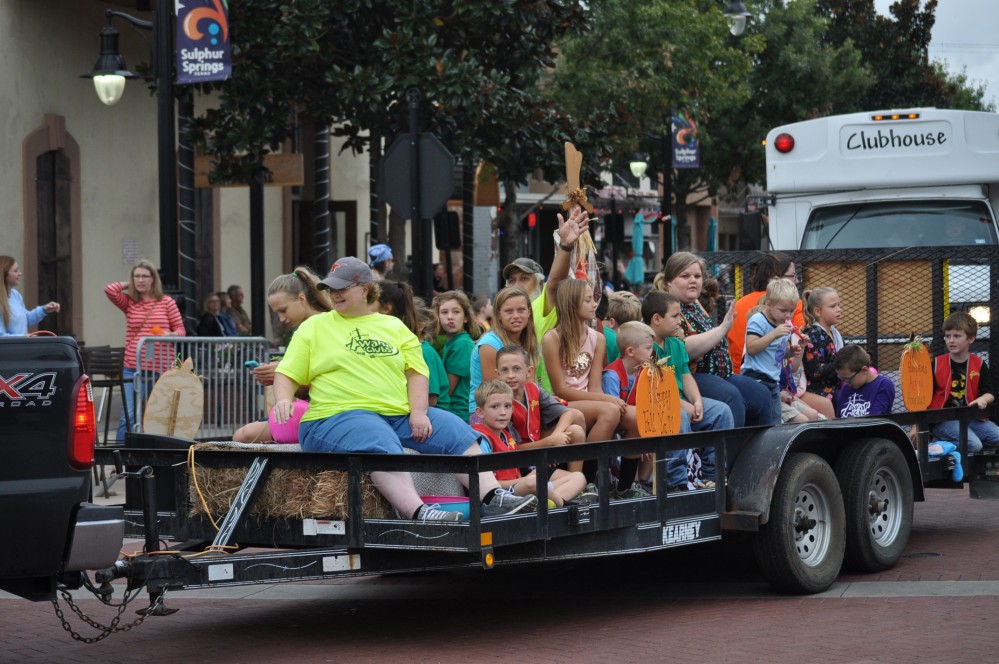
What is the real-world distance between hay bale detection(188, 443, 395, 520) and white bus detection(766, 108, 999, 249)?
8295 millimetres

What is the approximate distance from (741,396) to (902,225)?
242 inches

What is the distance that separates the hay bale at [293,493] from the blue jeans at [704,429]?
5.59 ft

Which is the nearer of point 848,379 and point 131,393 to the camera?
point 848,379

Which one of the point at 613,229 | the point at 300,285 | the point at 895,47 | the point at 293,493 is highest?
the point at 895,47

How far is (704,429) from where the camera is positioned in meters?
8.74

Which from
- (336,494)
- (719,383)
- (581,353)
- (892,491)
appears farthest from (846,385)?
(336,494)

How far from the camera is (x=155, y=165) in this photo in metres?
22.1

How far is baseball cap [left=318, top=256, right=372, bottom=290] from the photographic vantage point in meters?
7.61

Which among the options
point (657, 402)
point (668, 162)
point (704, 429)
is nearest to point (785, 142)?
point (704, 429)

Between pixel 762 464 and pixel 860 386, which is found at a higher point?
pixel 860 386

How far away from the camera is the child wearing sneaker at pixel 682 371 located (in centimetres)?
853

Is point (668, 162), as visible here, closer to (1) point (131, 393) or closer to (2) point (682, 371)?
(1) point (131, 393)

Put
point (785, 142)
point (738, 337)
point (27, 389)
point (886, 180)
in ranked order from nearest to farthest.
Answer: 1. point (27, 389)
2. point (738, 337)
3. point (886, 180)
4. point (785, 142)

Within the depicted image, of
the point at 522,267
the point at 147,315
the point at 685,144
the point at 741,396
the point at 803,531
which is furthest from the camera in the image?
the point at 685,144
